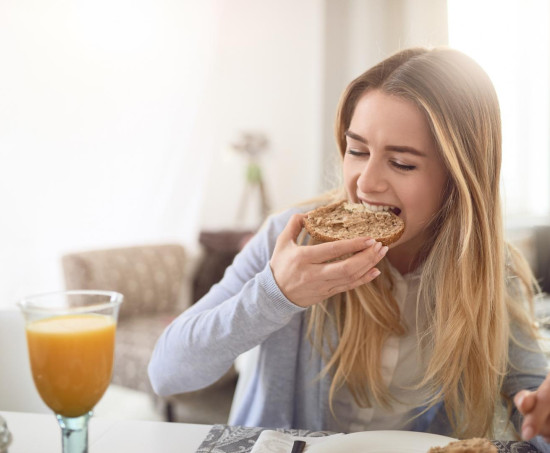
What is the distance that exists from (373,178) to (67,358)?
0.71 m

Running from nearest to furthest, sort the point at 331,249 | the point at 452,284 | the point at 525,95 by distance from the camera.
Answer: the point at 331,249, the point at 452,284, the point at 525,95

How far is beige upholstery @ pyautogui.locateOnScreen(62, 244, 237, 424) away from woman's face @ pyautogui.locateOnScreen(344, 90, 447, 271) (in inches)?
77.3

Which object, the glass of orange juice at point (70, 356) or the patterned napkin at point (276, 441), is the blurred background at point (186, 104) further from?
the glass of orange juice at point (70, 356)

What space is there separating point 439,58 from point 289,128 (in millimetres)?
3860

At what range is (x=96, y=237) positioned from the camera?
387 centimetres

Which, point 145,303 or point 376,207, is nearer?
point 376,207

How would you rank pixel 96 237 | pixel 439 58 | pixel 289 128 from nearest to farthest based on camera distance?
pixel 439 58
pixel 96 237
pixel 289 128

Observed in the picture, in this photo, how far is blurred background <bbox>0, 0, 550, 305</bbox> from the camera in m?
3.29

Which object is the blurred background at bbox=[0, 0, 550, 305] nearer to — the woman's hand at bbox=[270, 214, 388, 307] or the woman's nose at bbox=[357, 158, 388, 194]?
the woman's nose at bbox=[357, 158, 388, 194]

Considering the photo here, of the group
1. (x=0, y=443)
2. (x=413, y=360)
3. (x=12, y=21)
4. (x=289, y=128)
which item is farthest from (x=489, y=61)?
(x=0, y=443)

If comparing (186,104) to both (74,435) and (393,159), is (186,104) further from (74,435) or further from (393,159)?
(74,435)

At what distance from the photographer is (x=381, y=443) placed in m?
0.92

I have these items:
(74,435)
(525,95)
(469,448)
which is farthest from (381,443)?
(525,95)

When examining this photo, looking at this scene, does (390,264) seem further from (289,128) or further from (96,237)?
(289,128)
